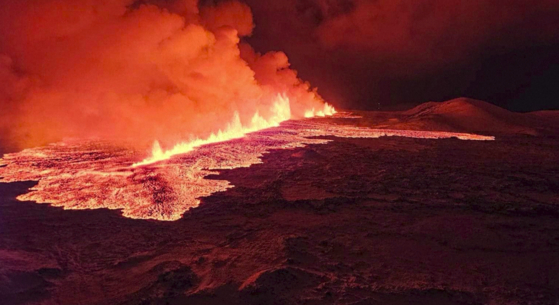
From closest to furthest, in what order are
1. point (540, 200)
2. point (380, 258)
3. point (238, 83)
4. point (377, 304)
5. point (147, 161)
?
point (377, 304), point (380, 258), point (540, 200), point (147, 161), point (238, 83)

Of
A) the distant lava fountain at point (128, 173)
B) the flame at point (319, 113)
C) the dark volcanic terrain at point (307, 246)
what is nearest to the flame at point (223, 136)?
the distant lava fountain at point (128, 173)

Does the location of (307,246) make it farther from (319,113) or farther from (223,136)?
(319,113)

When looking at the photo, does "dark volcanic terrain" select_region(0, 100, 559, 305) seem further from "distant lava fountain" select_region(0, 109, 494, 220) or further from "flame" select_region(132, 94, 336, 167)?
"flame" select_region(132, 94, 336, 167)

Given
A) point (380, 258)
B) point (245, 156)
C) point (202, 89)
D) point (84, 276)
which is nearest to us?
point (84, 276)

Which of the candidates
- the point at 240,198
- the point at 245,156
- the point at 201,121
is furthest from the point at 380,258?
the point at 201,121

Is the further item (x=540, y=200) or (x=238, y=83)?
(x=238, y=83)

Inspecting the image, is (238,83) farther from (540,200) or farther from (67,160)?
(540,200)

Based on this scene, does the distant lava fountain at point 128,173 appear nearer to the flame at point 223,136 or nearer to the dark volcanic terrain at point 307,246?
the flame at point 223,136
